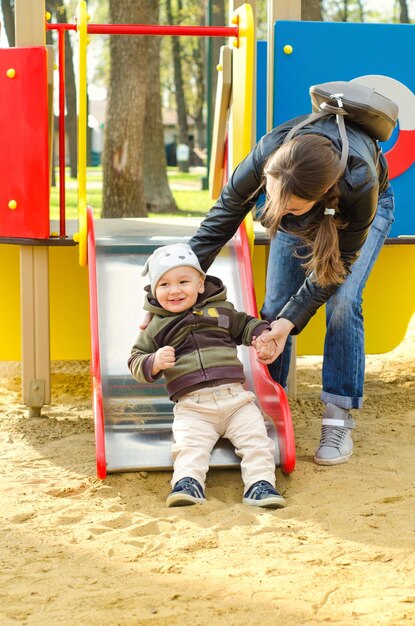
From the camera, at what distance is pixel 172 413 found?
4.16 m

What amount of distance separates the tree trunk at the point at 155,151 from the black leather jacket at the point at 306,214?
1138cm

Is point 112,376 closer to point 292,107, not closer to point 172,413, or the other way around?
point 172,413

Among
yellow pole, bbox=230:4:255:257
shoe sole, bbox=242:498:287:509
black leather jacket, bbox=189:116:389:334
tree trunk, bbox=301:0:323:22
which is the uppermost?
tree trunk, bbox=301:0:323:22

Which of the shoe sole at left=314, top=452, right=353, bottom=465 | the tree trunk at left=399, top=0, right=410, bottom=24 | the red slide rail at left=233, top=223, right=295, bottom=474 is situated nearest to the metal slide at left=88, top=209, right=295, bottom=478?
the red slide rail at left=233, top=223, right=295, bottom=474

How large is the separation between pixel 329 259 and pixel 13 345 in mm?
2636

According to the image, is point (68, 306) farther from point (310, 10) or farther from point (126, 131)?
point (310, 10)

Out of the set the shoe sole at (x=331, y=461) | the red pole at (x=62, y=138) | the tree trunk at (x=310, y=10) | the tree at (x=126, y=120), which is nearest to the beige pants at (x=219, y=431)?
the shoe sole at (x=331, y=461)

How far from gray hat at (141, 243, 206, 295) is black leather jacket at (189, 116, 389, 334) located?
98mm

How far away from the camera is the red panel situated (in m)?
4.66

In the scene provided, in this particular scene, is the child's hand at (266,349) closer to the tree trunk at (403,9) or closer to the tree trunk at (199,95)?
the tree trunk at (403,9)

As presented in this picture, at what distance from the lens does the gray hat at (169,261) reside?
12.2ft

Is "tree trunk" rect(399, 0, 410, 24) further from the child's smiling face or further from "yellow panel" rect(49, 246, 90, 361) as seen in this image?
the child's smiling face

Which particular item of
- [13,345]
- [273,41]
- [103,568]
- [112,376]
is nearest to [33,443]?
[112,376]

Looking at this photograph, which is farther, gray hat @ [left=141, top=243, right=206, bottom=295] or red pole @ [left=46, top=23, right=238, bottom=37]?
red pole @ [left=46, top=23, right=238, bottom=37]
